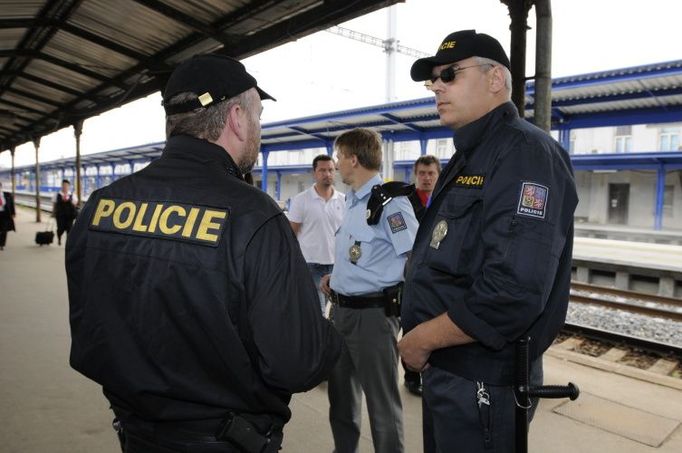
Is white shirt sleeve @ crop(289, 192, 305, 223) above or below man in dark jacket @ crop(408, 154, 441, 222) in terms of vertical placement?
below

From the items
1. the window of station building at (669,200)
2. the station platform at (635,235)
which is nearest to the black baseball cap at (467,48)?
the station platform at (635,235)

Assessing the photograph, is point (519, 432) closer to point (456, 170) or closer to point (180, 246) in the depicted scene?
point (456, 170)

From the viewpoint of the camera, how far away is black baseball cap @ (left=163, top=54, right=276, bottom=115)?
133 centimetres

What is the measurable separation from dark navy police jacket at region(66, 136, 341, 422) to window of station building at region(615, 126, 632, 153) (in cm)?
3346

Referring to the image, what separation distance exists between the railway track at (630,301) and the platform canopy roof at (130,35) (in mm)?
5974

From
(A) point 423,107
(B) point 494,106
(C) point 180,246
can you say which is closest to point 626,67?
(A) point 423,107

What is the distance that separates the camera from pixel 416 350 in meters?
1.60

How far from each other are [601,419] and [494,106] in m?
2.68

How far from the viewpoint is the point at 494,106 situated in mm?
1697

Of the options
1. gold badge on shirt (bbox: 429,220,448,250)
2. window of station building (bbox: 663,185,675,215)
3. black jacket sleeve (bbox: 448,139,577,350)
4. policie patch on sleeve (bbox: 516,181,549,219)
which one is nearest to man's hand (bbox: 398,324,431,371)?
black jacket sleeve (bbox: 448,139,577,350)

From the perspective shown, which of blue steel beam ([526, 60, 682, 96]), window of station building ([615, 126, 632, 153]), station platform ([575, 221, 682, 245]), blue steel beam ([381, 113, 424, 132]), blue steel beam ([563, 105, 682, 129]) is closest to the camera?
blue steel beam ([526, 60, 682, 96])

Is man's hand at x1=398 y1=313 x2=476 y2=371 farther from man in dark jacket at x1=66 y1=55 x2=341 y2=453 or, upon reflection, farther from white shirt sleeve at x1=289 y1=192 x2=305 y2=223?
white shirt sleeve at x1=289 y1=192 x2=305 y2=223

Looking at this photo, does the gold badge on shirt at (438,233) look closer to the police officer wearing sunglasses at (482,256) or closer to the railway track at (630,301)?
the police officer wearing sunglasses at (482,256)

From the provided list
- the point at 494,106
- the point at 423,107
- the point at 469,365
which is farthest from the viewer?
the point at 423,107
